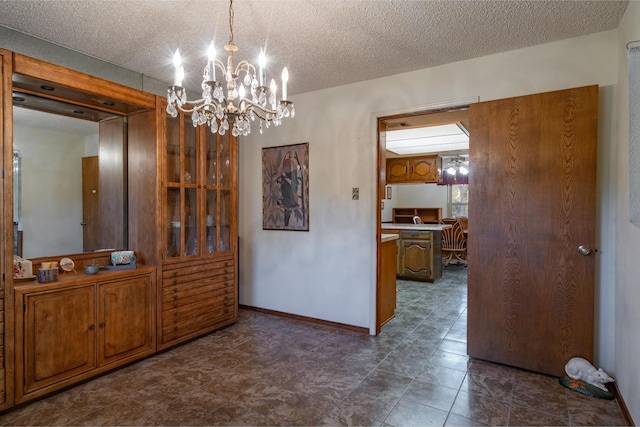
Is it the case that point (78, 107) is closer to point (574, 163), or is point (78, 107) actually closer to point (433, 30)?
point (433, 30)

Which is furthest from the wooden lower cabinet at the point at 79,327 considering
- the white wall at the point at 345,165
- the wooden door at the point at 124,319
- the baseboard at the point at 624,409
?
the baseboard at the point at 624,409

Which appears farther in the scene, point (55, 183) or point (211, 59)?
point (55, 183)

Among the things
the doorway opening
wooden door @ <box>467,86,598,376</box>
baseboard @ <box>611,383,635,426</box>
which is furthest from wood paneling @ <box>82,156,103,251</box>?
baseboard @ <box>611,383,635,426</box>

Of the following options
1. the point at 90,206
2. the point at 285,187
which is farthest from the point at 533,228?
the point at 90,206

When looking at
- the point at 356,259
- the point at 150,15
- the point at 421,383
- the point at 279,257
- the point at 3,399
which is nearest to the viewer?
the point at 3,399

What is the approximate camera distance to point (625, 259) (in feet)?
7.09

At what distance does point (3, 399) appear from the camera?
210 centimetres

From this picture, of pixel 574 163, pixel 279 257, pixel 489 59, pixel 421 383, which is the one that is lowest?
pixel 421 383

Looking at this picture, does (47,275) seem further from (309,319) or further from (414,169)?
(414,169)

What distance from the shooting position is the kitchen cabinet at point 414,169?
7340 mm

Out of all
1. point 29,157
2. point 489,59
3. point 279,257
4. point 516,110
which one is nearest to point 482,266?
point 516,110

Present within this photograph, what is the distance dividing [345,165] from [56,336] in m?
2.73

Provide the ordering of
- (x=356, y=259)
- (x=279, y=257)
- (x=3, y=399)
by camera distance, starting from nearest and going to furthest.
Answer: (x=3, y=399), (x=356, y=259), (x=279, y=257)

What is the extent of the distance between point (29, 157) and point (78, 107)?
1.82ft
